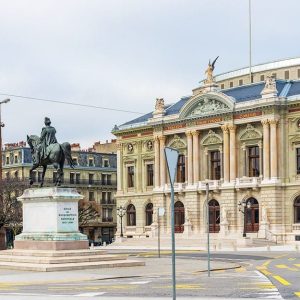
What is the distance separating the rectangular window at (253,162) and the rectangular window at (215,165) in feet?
→ 16.0

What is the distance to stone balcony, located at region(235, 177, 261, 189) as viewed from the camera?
9038 centimetres

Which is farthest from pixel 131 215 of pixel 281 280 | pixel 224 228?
pixel 281 280

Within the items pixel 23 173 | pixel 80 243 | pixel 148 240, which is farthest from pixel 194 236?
pixel 80 243

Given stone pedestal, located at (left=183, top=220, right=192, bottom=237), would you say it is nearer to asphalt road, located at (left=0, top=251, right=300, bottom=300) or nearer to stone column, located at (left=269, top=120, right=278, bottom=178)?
stone column, located at (left=269, top=120, right=278, bottom=178)

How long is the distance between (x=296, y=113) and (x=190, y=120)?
14709 millimetres

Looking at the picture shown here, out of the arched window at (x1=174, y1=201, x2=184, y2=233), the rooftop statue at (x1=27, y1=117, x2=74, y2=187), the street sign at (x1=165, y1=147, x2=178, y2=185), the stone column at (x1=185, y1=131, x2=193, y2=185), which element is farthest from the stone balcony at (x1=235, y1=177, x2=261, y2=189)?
the street sign at (x1=165, y1=147, x2=178, y2=185)

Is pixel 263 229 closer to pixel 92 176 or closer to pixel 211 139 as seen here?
pixel 211 139

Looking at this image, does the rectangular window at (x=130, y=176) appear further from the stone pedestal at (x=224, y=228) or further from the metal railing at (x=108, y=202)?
the metal railing at (x=108, y=202)

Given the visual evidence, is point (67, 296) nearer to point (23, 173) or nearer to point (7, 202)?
point (7, 202)

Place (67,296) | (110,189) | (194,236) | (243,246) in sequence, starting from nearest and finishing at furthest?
(67,296)
(243,246)
(194,236)
(110,189)

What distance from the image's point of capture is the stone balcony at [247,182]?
297 feet

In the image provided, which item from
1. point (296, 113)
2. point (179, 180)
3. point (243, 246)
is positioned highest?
point (296, 113)

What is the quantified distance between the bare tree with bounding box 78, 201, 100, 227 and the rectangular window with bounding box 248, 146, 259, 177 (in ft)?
98.8

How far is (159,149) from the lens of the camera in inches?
4058
